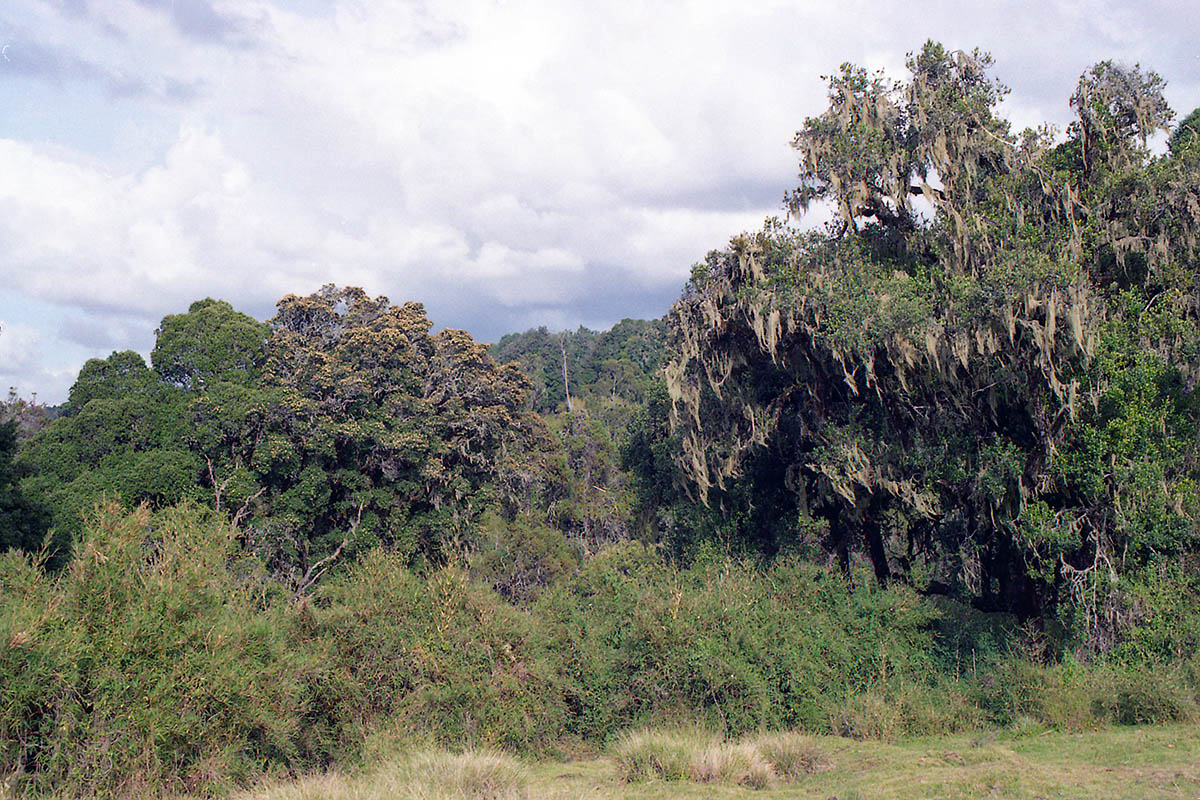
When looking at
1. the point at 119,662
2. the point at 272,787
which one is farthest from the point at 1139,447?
the point at 119,662

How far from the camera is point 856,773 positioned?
9906mm

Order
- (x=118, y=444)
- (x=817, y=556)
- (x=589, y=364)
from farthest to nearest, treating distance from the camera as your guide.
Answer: (x=589, y=364) → (x=118, y=444) → (x=817, y=556)

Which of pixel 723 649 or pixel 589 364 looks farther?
pixel 589 364

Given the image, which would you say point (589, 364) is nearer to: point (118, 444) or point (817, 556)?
point (118, 444)

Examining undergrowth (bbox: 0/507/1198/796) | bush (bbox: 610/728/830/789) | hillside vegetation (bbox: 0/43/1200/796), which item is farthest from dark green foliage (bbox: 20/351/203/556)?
bush (bbox: 610/728/830/789)

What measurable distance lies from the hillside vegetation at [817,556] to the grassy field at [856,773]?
114mm

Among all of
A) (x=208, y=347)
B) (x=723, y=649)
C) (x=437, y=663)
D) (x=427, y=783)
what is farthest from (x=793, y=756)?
(x=208, y=347)

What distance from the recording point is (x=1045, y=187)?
14.7m

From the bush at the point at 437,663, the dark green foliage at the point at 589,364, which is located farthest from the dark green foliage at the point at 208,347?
the dark green foliage at the point at 589,364

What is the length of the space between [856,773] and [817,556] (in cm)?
773

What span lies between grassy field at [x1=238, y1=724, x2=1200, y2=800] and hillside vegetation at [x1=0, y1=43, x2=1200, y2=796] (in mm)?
114

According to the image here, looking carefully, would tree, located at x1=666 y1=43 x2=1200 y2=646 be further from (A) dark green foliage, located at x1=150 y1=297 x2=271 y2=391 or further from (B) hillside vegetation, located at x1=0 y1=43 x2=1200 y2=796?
(A) dark green foliage, located at x1=150 y1=297 x2=271 y2=391

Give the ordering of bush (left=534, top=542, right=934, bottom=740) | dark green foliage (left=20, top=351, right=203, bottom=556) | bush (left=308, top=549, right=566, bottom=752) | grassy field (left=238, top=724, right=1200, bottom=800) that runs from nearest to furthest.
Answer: grassy field (left=238, top=724, right=1200, bottom=800) → bush (left=308, top=549, right=566, bottom=752) → bush (left=534, top=542, right=934, bottom=740) → dark green foliage (left=20, top=351, right=203, bottom=556)

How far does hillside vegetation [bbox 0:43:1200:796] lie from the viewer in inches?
368
